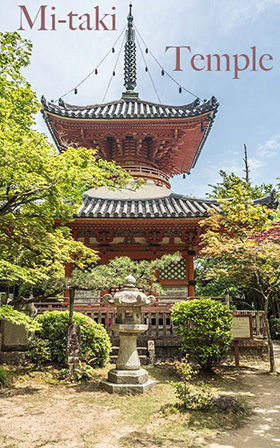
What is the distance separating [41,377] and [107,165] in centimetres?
575

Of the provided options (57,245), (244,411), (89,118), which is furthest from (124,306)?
(89,118)

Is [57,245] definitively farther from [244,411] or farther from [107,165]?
[244,411]

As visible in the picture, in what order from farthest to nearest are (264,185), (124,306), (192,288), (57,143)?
(264,185) → (57,143) → (192,288) → (124,306)

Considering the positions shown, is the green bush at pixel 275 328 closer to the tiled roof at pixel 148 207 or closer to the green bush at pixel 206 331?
the tiled roof at pixel 148 207

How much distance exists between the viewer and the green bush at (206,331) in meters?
9.18

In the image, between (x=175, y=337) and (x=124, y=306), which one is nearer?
(x=124, y=306)

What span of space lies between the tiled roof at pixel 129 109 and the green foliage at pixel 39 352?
9423 millimetres

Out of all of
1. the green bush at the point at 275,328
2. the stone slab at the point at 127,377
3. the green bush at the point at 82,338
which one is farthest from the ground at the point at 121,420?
the green bush at the point at 275,328

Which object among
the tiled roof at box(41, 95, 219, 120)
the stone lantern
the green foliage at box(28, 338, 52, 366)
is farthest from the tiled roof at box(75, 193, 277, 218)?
the green foliage at box(28, 338, 52, 366)

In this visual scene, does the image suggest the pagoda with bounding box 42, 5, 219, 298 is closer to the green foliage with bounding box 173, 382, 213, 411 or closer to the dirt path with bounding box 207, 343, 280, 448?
the dirt path with bounding box 207, 343, 280, 448

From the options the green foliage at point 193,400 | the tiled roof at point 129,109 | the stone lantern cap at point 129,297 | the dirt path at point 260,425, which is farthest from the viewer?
the tiled roof at point 129,109

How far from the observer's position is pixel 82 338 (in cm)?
930

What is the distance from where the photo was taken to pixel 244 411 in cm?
626

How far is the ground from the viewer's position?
16.1 ft
